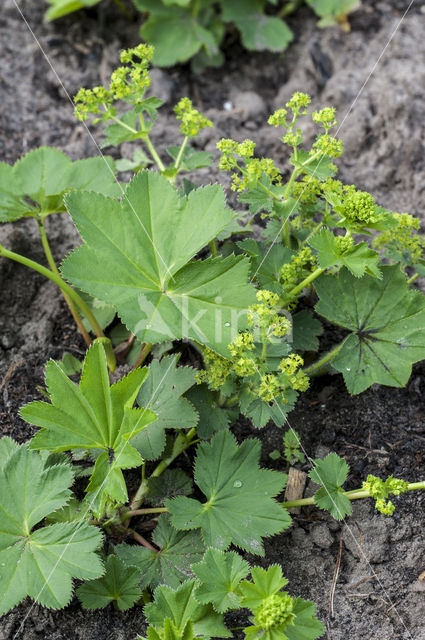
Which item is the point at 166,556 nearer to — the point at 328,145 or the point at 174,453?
the point at 174,453

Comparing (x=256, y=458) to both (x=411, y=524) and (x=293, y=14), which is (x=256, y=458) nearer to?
(x=411, y=524)

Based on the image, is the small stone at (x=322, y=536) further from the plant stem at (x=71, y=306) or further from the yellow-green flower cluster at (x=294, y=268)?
the plant stem at (x=71, y=306)

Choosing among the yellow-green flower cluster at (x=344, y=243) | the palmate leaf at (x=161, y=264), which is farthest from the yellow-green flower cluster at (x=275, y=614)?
the yellow-green flower cluster at (x=344, y=243)

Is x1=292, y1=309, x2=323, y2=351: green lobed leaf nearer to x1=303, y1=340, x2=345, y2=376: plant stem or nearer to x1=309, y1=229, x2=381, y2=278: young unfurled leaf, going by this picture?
x1=303, y1=340, x2=345, y2=376: plant stem

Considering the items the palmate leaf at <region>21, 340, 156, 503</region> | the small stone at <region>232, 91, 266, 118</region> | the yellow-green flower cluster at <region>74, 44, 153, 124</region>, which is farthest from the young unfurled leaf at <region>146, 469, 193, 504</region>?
the small stone at <region>232, 91, 266, 118</region>

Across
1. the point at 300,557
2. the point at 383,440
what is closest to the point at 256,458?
the point at 300,557

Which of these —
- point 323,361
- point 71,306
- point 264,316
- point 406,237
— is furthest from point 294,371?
point 71,306
